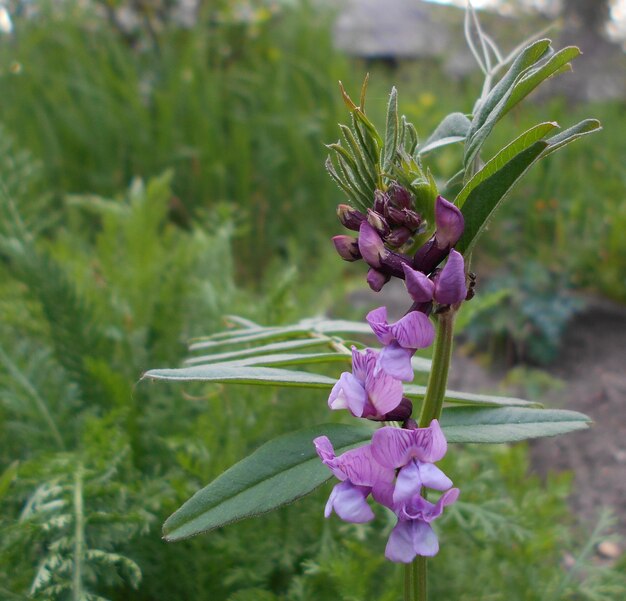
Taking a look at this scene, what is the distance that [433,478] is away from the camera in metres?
0.52

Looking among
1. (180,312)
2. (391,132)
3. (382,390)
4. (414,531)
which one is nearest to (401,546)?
(414,531)

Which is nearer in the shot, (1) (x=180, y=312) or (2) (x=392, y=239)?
(2) (x=392, y=239)

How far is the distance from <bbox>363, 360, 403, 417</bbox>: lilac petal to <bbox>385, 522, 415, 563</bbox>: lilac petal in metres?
0.09

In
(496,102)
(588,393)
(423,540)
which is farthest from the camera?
(588,393)

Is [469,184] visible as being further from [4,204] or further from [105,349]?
[4,204]

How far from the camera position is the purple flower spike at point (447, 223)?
0.53 meters

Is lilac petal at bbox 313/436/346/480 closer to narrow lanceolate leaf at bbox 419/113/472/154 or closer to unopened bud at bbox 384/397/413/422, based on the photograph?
unopened bud at bbox 384/397/413/422

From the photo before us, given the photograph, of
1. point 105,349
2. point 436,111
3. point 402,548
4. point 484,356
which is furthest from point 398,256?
point 436,111

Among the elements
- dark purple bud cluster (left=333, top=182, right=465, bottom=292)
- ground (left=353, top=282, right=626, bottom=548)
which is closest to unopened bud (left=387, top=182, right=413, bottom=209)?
dark purple bud cluster (left=333, top=182, right=465, bottom=292)

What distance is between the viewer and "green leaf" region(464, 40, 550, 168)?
58cm

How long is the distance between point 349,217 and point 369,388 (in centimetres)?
15

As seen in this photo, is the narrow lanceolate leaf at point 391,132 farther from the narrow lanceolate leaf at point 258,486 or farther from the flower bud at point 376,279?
the narrow lanceolate leaf at point 258,486

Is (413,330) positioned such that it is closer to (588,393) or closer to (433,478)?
(433,478)

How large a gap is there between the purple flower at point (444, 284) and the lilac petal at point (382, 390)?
7cm
